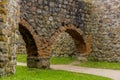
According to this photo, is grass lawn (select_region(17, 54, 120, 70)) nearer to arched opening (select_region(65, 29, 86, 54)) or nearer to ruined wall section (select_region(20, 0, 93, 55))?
arched opening (select_region(65, 29, 86, 54))

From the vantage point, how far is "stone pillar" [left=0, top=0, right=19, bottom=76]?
7.51m

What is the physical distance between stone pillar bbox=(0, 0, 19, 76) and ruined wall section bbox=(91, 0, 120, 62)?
10.4 meters

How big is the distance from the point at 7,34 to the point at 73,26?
994 centimetres

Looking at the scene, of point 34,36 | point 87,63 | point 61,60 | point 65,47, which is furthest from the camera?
point 65,47

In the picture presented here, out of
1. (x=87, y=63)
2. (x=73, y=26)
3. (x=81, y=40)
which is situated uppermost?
(x=73, y=26)

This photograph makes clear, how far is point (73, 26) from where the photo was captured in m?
17.5

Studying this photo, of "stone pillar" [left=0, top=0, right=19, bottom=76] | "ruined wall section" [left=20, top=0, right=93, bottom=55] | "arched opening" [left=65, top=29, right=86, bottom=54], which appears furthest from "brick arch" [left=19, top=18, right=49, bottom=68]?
"stone pillar" [left=0, top=0, right=19, bottom=76]

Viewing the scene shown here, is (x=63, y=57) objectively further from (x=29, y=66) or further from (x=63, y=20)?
(x=29, y=66)

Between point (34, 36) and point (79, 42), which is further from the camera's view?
point (79, 42)

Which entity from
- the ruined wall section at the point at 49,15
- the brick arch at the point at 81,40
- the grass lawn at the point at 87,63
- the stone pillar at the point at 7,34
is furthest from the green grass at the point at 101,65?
the stone pillar at the point at 7,34

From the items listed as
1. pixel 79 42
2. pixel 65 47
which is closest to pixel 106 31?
pixel 79 42

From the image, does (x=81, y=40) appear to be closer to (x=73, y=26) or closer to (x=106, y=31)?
(x=73, y=26)

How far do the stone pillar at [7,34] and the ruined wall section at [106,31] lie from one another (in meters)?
10.4

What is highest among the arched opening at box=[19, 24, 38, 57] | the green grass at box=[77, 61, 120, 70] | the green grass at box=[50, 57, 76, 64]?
the arched opening at box=[19, 24, 38, 57]
